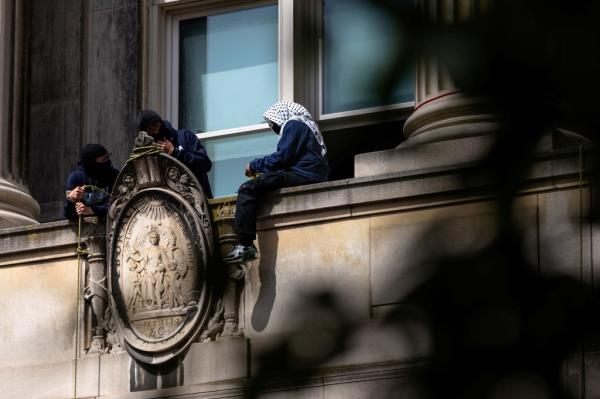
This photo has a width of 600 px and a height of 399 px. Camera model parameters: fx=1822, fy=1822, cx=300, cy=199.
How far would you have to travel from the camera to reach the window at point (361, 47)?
4875mm

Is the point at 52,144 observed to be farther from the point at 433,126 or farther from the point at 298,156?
the point at 433,126

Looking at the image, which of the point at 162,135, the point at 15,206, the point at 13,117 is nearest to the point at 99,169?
the point at 162,135

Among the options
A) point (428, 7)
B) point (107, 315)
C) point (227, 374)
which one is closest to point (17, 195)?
point (107, 315)

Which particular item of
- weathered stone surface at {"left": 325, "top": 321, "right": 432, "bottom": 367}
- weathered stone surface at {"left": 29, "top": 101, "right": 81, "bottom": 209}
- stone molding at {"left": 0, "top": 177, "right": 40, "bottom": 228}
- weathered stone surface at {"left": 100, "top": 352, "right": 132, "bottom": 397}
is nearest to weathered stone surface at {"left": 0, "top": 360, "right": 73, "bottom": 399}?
weathered stone surface at {"left": 100, "top": 352, "right": 132, "bottom": 397}

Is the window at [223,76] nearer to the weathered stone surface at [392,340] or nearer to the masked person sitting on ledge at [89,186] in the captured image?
the masked person sitting on ledge at [89,186]

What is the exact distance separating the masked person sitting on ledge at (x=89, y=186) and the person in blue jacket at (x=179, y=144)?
581mm

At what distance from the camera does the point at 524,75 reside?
15.9ft

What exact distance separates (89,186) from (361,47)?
431 inches

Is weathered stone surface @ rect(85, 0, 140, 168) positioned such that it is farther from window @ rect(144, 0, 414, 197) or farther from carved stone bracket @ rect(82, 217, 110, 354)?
carved stone bracket @ rect(82, 217, 110, 354)

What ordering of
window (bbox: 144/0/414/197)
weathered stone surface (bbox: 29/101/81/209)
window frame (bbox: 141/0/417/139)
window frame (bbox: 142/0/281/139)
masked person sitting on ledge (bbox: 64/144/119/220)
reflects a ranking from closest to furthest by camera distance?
masked person sitting on ledge (bbox: 64/144/119/220), window frame (bbox: 141/0/417/139), window (bbox: 144/0/414/197), window frame (bbox: 142/0/281/139), weathered stone surface (bbox: 29/101/81/209)

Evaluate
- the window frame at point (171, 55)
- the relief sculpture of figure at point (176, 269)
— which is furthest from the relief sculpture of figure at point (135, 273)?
the window frame at point (171, 55)

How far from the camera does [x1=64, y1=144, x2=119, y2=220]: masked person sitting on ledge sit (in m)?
15.7

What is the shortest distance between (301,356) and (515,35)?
4.81ft

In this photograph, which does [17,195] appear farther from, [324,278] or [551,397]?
[551,397]
